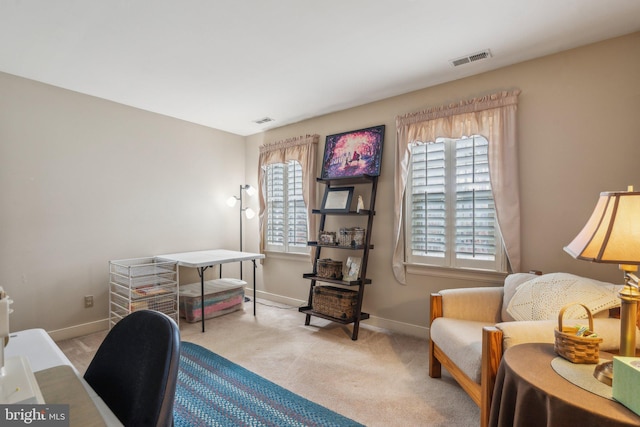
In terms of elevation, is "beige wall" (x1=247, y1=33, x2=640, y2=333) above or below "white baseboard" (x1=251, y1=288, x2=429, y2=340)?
above

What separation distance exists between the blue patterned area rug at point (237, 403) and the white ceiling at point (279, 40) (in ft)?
8.03

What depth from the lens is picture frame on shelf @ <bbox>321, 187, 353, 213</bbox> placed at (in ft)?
11.4

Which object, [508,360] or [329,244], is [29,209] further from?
[508,360]

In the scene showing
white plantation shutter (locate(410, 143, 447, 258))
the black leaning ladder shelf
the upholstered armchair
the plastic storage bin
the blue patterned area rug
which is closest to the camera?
the upholstered armchair

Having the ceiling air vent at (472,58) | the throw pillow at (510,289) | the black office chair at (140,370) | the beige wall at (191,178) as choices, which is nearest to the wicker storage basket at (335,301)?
the beige wall at (191,178)

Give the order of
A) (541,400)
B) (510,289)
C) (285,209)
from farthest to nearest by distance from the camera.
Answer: (285,209) < (510,289) < (541,400)

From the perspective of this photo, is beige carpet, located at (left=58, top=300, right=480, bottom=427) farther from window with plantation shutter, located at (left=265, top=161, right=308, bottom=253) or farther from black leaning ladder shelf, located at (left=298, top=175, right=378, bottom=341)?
window with plantation shutter, located at (left=265, top=161, right=308, bottom=253)

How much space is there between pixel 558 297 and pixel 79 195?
161 inches

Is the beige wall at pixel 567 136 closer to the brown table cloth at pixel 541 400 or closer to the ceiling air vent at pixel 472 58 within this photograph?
the ceiling air vent at pixel 472 58

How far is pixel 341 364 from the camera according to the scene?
2.60m

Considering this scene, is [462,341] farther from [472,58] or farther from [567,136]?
[472,58]

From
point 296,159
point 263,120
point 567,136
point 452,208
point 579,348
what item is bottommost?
point 579,348

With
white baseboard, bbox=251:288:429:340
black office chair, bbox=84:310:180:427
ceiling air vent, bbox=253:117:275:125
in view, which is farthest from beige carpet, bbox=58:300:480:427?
ceiling air vent, bbox=253:117:275:125

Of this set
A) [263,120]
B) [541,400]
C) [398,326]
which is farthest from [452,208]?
[263,120]
